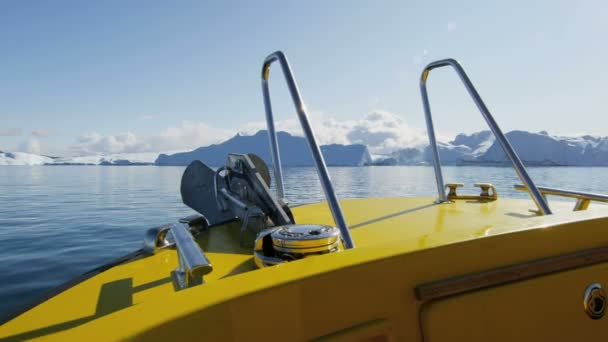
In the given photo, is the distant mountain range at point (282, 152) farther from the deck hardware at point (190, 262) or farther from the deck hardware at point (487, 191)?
the deck hardware at point (190, 262)

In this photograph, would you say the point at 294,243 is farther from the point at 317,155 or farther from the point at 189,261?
the point at 317,155

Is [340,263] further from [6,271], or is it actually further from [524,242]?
[6,271]

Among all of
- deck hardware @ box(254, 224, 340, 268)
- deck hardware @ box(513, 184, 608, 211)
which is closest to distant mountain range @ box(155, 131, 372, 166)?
deck hardware @ box(513, 184, 608, 211)

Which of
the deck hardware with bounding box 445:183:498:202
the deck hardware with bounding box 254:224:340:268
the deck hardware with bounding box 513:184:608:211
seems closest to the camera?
the deck hardware with bounding box 254:224:340:268

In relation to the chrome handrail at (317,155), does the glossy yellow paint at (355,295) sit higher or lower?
lower

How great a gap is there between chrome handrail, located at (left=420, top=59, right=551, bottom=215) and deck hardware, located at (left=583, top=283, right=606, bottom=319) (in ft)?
4.39

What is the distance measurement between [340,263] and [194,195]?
2.72m

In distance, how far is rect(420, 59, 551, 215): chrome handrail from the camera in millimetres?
2294

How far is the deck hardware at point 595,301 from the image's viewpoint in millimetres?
980

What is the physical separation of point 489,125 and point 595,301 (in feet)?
6.60

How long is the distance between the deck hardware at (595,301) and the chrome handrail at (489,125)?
1338mm

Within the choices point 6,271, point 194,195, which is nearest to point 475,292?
point 194,195

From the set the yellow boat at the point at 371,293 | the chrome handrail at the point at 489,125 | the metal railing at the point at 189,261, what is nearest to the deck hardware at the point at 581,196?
the chrome handrail at the point at 489,125

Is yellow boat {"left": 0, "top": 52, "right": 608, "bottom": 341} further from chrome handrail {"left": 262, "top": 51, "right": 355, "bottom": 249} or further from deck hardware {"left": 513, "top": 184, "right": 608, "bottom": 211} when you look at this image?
deck hardware {"left": 513, "top": 184, "right": 608, "bottom": 211}
